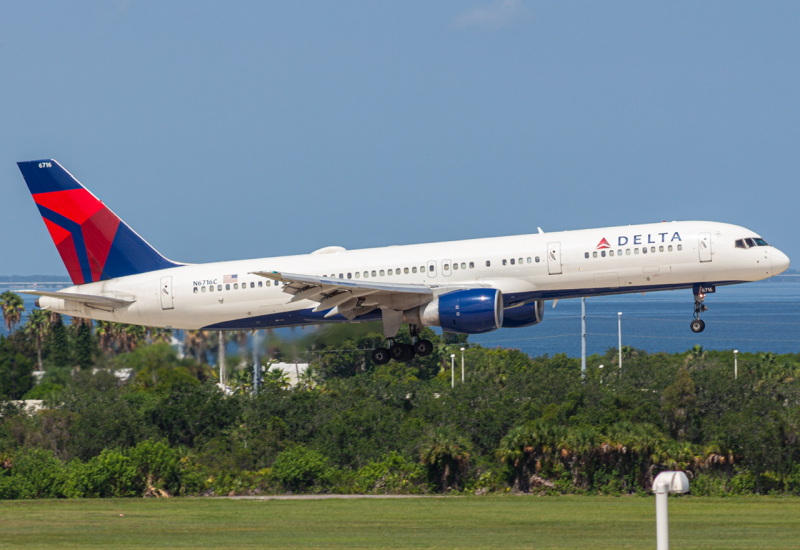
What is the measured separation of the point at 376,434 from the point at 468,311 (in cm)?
4021

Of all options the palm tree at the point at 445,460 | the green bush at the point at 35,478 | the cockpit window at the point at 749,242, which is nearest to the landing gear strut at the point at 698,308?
the cockpit window at the point at 749,242

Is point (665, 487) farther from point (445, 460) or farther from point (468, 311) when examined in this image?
point (445, 460)

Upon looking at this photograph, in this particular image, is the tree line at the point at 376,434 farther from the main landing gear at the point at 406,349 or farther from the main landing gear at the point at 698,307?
the main landing gear at the point at 698,307

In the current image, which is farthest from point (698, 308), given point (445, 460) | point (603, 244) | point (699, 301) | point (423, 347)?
point (445, 460)

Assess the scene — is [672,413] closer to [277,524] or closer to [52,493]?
[277,524]

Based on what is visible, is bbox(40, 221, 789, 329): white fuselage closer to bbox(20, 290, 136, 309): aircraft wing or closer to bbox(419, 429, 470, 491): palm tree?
bbox(20, 290, 136, 309): aircraft wing

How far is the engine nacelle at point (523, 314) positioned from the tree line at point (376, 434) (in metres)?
19.0

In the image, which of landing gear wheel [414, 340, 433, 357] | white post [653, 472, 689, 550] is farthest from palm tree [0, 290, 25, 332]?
white post [653, 472, 689, 550]

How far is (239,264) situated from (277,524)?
53.3 ft

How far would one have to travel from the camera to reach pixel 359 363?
387 feet

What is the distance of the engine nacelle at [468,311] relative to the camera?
42031 mm

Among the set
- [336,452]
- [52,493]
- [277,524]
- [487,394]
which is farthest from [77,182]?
[487,394]

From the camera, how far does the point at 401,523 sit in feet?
190

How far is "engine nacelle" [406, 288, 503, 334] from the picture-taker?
138 feet
